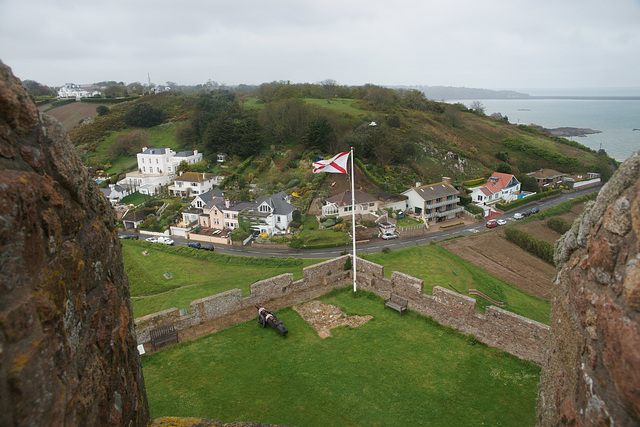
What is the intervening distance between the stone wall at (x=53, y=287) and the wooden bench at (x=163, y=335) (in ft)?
20.3

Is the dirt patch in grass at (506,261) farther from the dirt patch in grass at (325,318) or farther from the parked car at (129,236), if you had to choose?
the parked car at (129,236)

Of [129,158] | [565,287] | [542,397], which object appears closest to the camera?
[565,287]

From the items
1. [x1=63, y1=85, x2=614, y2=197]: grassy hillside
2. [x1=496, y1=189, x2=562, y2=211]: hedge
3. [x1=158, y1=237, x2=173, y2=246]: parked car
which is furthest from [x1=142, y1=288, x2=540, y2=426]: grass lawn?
[x1=496, y1=189, x2=562, y2=211]: hedge

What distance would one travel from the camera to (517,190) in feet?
179

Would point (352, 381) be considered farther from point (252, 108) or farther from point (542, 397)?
point (252, 108)

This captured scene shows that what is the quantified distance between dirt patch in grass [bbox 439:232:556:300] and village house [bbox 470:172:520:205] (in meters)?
13.9

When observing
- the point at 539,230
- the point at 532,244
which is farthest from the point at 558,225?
the point at 532,244

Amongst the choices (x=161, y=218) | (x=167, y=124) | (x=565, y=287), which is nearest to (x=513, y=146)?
(x=161, y=218)

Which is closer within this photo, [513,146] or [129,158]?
[129,158]

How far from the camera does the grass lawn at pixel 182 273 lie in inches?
809

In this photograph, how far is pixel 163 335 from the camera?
12023mm

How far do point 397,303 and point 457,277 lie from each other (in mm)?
10767

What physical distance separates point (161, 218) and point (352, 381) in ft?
131

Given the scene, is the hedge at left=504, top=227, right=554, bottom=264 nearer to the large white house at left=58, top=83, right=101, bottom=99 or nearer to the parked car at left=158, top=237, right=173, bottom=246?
the parked car at left=158, top=237, right=173, bottom=246
